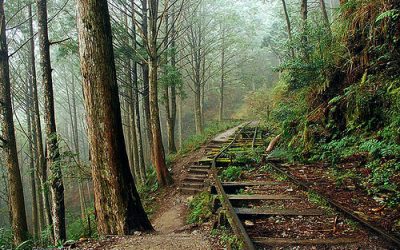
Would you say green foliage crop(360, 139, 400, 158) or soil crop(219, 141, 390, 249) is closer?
soil crop(219, 141, 390, 249)

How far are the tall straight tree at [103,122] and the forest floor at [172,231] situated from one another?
51 centimetres

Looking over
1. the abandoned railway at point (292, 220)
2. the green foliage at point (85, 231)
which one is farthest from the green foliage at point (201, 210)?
the green foliage at point (85, 231)

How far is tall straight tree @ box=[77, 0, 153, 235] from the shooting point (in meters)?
4.78

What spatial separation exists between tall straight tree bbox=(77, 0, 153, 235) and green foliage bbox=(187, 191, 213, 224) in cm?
167

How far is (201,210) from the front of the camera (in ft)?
23.0

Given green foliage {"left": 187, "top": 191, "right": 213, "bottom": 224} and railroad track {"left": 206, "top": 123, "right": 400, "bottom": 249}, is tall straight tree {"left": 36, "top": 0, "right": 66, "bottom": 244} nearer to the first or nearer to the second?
green foliage {"left": 187, "top": 191, "right": 213, "bottom": 224}

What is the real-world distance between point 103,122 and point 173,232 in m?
2.44

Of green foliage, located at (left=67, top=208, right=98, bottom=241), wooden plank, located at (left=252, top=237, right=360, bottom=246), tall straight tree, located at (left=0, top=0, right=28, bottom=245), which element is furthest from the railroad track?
tall straight tree, located at (left=0, top=0, right=28, bottom=245)

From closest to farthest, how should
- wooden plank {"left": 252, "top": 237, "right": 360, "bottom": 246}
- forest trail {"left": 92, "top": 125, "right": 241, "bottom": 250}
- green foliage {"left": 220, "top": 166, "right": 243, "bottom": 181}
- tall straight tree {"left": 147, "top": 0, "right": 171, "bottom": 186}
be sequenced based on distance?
wooden plank {"left": 252, "top": 237, "right": 360, "bottom": 246}, forest trail {"left": 92, "top": 125, "right": 241, "bottom": 250}, green foliage {"left": 220, "top": 166, "right": 243, "bottom": 181}, tall straight tree {"left": 147, "top": 0, "right": 171, "bottom": 186}

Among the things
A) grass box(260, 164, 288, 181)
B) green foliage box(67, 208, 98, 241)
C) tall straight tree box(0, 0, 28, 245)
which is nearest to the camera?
grass box(260, 164, 288, 181)

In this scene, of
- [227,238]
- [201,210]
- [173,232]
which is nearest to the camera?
[227,238]

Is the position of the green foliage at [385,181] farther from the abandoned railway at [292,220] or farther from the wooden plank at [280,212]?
the wooden plank at [280,212]

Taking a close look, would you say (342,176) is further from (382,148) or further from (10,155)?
(10,155)

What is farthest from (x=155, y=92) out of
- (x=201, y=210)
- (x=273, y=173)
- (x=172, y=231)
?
(x=172, y=231)
